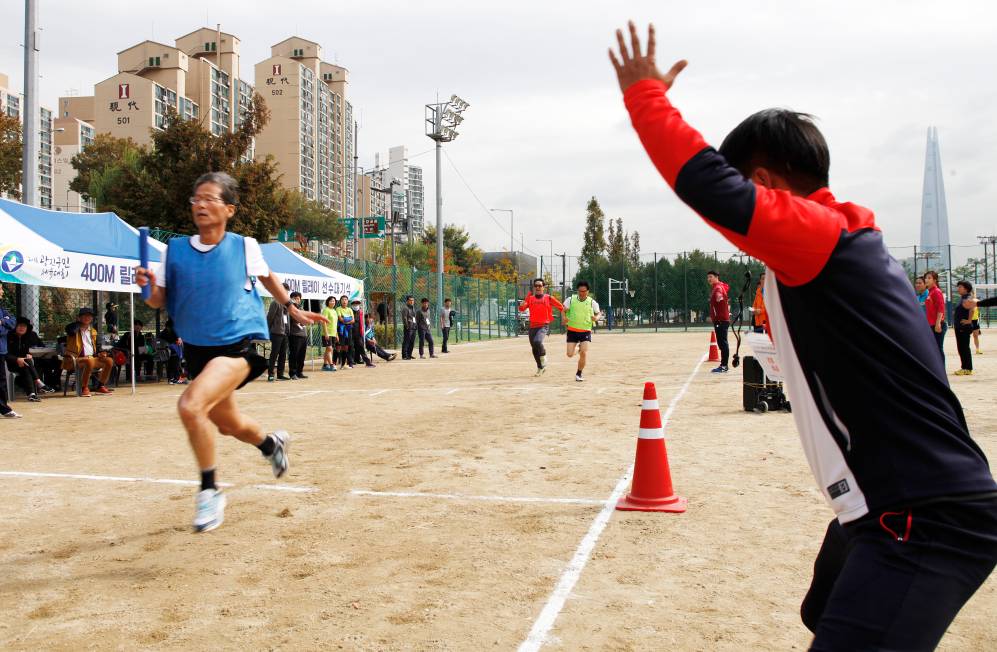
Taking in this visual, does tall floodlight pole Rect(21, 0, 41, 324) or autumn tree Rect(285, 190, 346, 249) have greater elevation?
autumn tree Rect(285, 190, 346, 249)

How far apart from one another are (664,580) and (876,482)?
8.41 feet

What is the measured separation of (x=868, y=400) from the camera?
1.67m

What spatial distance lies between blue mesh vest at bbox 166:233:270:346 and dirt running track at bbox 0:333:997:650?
4.04 feet

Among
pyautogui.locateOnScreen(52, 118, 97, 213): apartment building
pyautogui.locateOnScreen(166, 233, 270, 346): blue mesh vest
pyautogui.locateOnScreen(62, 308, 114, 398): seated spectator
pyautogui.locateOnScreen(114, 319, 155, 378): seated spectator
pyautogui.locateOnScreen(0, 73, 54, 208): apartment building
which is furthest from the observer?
pyautogui.locateOnScreen(52, 118, 97, 213): apartment building

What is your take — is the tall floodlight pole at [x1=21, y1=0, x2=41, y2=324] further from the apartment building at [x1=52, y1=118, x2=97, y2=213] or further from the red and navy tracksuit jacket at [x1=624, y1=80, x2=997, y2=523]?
the apartment building at [x1=52, y1=118, x2=97, y2=213]

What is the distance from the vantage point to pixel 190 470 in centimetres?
710

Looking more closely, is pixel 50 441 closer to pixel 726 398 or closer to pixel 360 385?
pixel 360 385

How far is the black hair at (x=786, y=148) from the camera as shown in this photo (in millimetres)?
1830

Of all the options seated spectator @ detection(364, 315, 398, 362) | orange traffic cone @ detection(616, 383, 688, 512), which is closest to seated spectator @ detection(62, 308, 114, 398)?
seated spectator @ detection(364, 315, 398, 362)

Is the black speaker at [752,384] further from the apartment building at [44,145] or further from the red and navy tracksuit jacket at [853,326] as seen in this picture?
the apartment building at [44,145]

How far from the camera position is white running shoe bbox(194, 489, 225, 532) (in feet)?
15.0

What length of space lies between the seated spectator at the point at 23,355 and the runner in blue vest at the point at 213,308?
9182 millimetres

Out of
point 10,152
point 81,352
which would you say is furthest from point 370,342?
point 10,152

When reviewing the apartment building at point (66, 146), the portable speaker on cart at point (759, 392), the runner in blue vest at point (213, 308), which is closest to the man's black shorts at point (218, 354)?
the runner in blue vest at point (213, 308)
